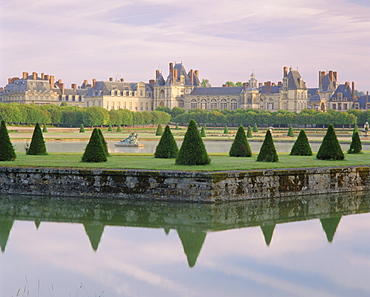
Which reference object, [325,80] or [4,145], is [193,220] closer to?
[4,145]

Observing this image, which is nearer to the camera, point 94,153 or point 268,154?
point 94,153

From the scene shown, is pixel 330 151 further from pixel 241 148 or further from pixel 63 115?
pixel 63 115

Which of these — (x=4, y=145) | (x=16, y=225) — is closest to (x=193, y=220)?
(x=16, y=225)

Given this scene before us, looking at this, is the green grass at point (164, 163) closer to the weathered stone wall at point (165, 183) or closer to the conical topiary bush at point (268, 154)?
the conical topiary bush at point (268, 154)

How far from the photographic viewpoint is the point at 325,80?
98375 millimetres

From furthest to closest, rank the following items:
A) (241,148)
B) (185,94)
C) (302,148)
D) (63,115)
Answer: (185,94) < (63,115) < (302,148) < (241,148)

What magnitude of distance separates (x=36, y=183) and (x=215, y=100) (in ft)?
293

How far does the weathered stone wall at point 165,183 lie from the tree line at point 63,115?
41404mm

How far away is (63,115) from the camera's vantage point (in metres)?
59.1

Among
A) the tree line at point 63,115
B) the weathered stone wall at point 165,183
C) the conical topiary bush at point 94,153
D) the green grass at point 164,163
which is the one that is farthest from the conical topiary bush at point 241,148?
the tree line at point 63,115

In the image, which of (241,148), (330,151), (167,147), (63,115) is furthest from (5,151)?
(63,115)

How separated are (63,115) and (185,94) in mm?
45707

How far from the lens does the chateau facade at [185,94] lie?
90.4 meters

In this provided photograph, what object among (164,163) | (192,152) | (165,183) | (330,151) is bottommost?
(165,183)
